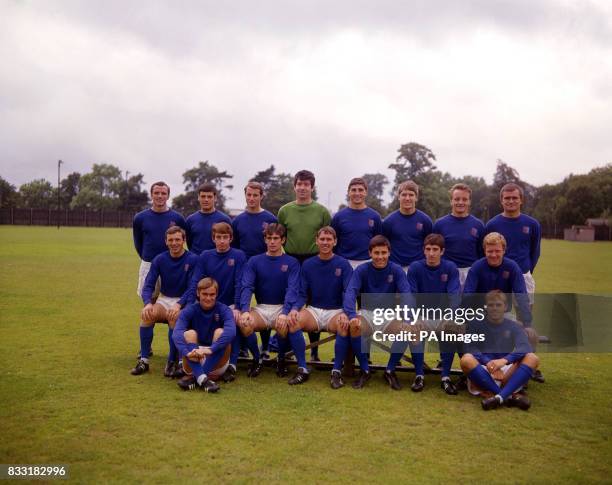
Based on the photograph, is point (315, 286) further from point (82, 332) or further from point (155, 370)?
point (82, 332)

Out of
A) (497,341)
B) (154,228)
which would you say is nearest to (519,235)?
(497,341)

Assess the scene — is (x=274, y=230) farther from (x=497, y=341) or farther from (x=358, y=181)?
(x=497, y=341)

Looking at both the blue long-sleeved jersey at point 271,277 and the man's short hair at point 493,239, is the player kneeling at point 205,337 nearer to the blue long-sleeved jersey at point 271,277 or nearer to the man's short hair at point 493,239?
the blue long-sleeved jersey at point 271,277

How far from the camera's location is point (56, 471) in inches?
152

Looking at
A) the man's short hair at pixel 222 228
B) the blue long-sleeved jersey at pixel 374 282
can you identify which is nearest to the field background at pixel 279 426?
the blue long-sleeved jersey at pixel 374 282

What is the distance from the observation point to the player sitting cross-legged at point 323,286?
21.6 feet

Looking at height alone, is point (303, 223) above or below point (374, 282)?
above

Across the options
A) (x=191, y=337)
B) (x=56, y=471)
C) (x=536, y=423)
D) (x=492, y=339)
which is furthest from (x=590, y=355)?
(x=56, y=471)

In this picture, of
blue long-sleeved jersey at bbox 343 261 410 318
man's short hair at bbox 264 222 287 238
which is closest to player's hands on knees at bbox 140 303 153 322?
man's short hair at bbox 264 222 287 238

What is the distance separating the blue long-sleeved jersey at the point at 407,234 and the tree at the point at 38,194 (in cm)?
9247

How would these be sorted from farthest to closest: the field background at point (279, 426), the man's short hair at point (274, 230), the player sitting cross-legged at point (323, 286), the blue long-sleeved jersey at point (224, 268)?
the blue long-sleeved jersey at point (224, 268)
the man's short hair at point (274, 230)
the player sitting cross-legged at point (323, 286)
the field background at point (279, 426)

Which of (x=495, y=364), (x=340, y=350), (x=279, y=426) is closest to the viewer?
(x=279, y=426)

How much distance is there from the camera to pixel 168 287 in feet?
22.9

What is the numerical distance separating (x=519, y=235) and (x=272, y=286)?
3.05 m
